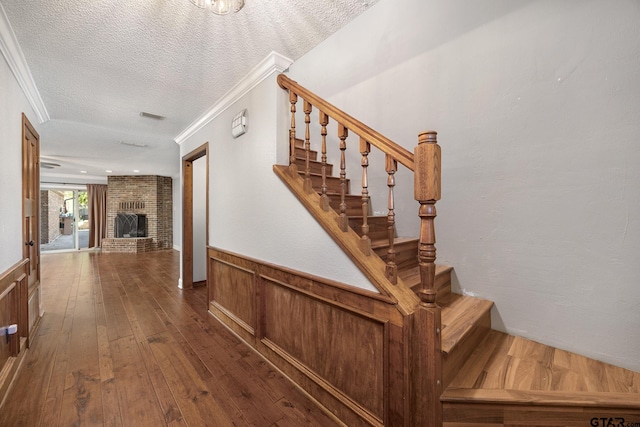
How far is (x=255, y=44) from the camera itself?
209 centimetres

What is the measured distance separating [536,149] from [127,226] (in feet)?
33.4

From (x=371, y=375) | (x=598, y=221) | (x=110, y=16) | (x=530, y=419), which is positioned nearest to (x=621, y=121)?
(x=598, y=221)

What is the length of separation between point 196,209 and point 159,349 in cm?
254

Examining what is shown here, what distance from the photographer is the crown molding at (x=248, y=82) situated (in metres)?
2.22

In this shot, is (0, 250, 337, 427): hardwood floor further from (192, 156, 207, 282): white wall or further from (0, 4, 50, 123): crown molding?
(0, 4, 50, 123): crown molding

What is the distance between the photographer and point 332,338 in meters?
1.62

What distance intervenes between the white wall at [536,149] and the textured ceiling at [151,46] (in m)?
0.80

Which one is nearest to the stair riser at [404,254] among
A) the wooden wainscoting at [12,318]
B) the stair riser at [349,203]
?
the stair riser at [349,203]

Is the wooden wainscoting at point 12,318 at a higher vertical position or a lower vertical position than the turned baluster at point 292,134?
lower

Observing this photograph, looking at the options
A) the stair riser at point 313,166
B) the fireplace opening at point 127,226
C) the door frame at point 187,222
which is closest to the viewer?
the stair riser at point 313,166

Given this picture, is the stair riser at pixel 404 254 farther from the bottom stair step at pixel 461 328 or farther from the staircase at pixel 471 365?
the bottom stair step at pixel 461 328

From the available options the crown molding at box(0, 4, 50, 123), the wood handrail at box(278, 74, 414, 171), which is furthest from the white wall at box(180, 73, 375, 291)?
the crown molding at box(0, 4, 50, 123)

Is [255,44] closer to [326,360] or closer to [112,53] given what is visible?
[112,53]

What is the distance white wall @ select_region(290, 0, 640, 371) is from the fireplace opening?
910cm
